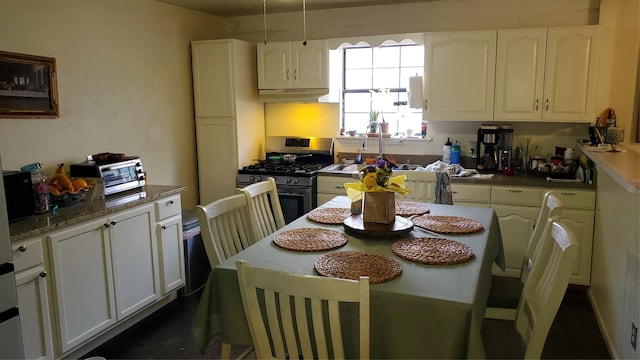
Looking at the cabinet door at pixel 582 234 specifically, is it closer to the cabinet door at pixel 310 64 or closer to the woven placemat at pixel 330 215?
the woven placemat at pixel 330 215

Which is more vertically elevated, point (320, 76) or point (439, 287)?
point (320, 76)

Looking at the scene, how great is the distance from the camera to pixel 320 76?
421 centimetres

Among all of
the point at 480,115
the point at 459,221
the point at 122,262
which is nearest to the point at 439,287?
the point at 459,221

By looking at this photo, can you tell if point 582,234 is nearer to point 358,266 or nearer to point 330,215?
point 330,215

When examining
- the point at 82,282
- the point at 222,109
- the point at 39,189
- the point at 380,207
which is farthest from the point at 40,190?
the point at 222,109

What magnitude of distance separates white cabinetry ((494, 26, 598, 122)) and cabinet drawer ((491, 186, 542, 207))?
24.0 inches

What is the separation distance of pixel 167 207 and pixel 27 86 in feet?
3.65

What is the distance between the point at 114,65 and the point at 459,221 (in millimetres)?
2691

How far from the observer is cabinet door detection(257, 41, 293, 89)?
14.1ft

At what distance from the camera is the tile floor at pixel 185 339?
8.91 ft

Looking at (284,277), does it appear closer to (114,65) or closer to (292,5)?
(114,65)

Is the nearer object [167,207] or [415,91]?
[167,207]

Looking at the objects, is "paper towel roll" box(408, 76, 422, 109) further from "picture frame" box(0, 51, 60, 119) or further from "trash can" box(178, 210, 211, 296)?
"picture frame" box(0, 51, 60, 119)

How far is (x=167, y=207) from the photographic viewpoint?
3.20m
